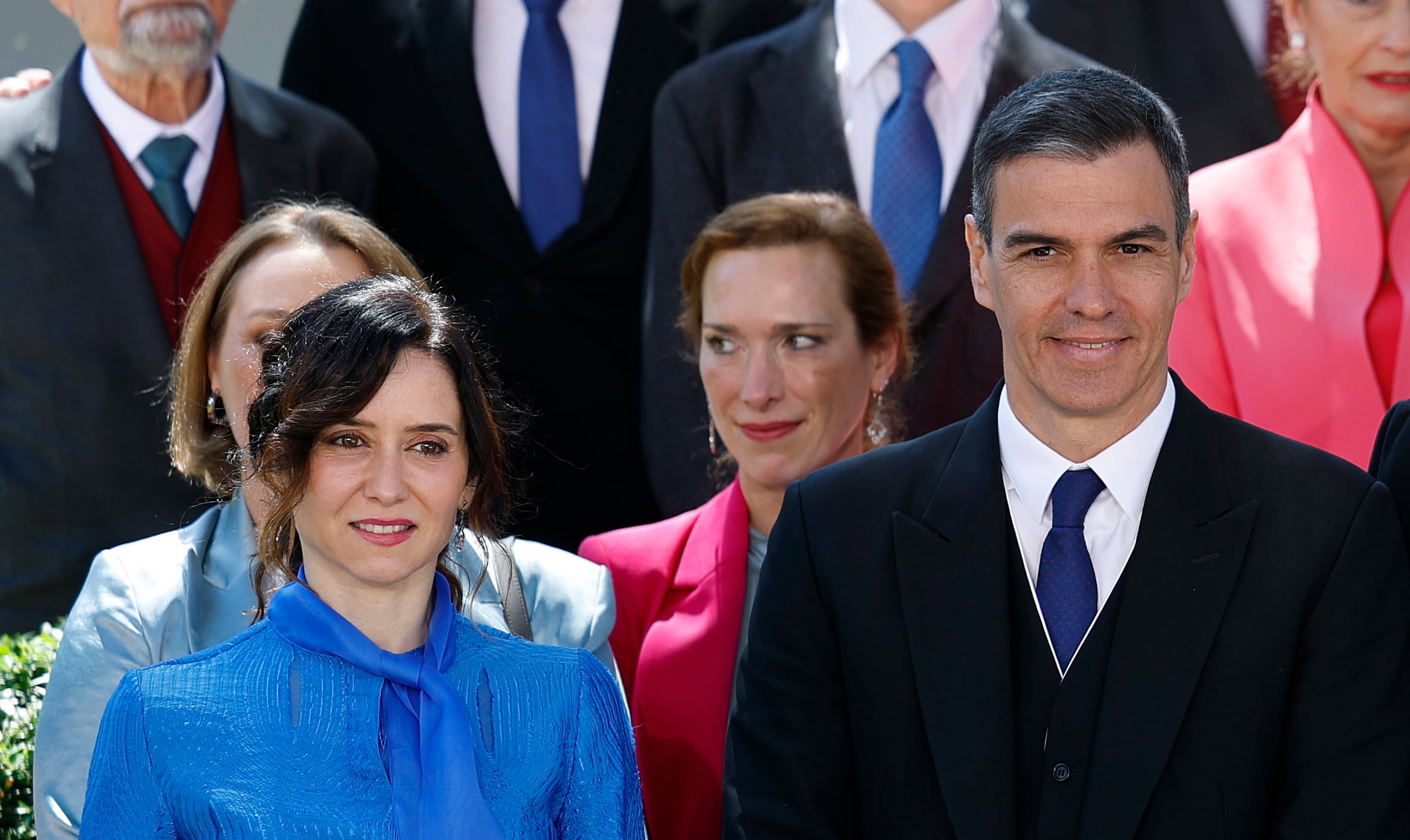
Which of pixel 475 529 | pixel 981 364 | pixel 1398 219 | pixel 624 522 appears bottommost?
pixel 624 522

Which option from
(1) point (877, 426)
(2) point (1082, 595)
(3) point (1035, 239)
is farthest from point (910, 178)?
(2) point (1082, 595)

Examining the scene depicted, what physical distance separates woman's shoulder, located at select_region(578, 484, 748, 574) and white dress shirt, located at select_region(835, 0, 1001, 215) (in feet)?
3.24

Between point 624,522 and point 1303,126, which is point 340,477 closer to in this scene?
point 624,522

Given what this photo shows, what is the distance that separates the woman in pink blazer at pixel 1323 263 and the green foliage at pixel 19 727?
250 centimetres

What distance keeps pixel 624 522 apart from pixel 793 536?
1797 mm

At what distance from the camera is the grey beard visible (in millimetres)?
3676

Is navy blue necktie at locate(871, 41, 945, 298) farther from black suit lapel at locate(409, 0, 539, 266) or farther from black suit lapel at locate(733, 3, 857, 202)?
black suit lapel at locate(409, 0, 539, 266)

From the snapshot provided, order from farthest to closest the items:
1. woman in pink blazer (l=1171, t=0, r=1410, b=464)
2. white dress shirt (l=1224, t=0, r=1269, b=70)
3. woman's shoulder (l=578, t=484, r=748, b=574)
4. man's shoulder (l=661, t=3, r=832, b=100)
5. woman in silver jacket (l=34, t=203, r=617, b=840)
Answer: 1. man's shoulder (l=661, t=3, r=832, b=100)
2. white dress shirt (l=1224, t=0, r=1269, b=70)
3. woman in pink blazer (l=1171, t=0, r=1410, b=464)
4. woman's shoulder (l=578, t=484, r=748, b=574)
5. woman in silver jacket (l=34, t=203, r=617, b=840)

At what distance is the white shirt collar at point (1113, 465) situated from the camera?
2.13 m

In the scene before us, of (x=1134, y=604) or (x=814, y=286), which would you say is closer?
(x=1134, y=604)

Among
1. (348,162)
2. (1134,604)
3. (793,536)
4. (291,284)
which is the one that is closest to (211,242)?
(348,162)

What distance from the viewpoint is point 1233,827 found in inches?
77.4

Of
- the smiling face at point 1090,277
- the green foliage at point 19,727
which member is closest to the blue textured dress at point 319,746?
the smiling face at point 1090,277

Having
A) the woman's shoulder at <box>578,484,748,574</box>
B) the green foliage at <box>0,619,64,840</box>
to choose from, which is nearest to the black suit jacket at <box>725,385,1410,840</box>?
the woman's shoulder at <box>578,484,748,574</box>
